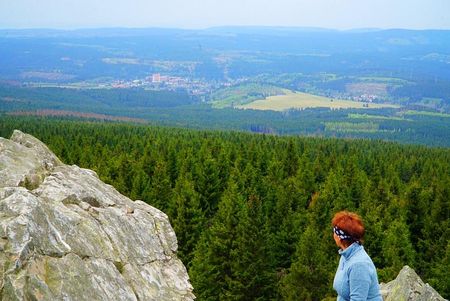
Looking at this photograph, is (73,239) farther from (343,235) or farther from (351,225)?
(351,225)

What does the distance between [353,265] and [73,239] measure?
9923mm

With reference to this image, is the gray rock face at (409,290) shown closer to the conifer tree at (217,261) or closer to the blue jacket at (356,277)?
the blue jacket at (356,277)

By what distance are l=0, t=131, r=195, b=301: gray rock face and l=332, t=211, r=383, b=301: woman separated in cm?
805

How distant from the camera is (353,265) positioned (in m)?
10.2

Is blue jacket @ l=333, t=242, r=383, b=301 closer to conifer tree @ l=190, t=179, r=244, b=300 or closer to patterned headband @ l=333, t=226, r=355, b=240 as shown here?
patterned headband @ l=333, t=226, r=355, b=240

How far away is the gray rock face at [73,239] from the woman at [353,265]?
8.05m

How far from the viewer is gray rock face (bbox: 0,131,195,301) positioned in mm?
13961

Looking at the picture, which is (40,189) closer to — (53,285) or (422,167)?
(53,285)

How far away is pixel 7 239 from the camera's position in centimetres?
1398

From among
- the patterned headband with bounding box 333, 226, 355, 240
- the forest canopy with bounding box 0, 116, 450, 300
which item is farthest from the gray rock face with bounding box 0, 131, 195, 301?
the forest canopy with bounding box 0, 116, 450, 300

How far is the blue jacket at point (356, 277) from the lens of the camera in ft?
33.3

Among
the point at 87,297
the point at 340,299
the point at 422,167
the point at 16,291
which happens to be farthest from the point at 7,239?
the point at 422,167

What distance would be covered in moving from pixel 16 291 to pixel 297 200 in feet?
126

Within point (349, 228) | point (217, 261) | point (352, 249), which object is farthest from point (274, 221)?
point (349, 228)
